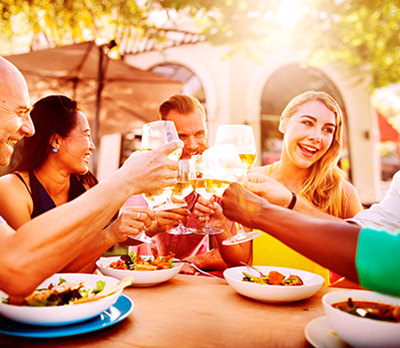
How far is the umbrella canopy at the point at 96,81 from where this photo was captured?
4.64m

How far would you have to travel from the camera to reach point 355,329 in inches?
32.3

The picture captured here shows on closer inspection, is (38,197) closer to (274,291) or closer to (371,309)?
(274,291)

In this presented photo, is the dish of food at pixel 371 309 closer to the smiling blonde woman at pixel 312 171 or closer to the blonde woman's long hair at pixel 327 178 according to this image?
the smiling blonde woman at pixel 312 171

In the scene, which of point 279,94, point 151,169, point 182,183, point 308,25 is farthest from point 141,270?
point 279,94

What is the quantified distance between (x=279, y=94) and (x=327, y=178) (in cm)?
A: 739

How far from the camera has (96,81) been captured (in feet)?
17.8

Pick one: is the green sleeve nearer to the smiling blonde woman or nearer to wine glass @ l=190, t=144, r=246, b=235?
wine glass @ l=190, t=144, r=246, b=235

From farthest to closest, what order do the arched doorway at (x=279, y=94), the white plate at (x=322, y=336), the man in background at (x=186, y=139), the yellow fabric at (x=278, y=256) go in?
the arched doorway at (x=279, y=94) < the man in background at (x=186, y=139) < the yellow fabric at (x=278, y=256) < the white plate at (x=322, y=336)

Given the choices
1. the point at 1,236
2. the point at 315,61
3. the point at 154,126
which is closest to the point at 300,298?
the point at 154,126

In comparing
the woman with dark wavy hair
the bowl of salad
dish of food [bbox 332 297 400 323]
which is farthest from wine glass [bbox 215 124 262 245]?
the woman with dark wavy hair

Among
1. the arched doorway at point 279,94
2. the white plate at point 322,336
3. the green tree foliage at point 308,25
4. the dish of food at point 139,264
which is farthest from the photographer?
the arched doorway at point 279,94

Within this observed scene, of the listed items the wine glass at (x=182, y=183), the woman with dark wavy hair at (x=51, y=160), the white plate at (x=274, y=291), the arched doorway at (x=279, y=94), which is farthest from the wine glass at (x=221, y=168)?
the arched doorway at (x=279, y=94)

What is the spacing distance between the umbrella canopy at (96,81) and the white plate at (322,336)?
475cm

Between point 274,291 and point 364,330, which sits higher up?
point 364,330
